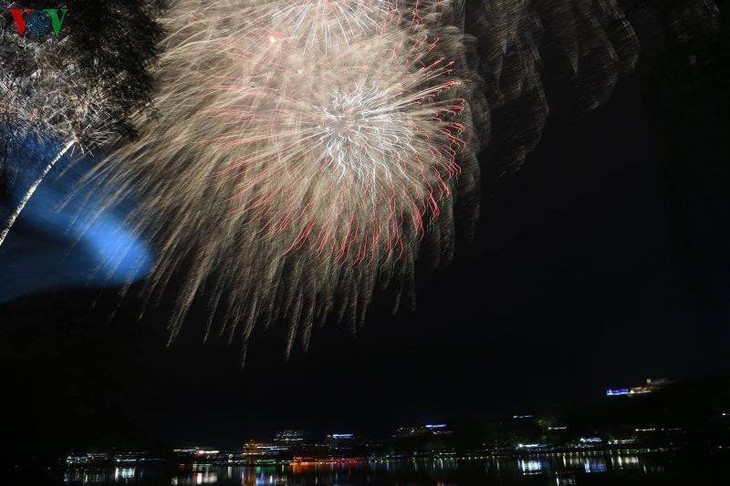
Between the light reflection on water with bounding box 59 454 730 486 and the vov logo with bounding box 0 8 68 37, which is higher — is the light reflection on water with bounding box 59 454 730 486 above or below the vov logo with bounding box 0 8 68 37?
below

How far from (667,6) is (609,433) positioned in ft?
337

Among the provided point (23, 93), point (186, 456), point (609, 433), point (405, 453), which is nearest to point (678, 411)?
point (609, 433)

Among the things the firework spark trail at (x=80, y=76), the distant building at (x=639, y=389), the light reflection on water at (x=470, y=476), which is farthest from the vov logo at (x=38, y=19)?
the distant building at (x=639, y=389)

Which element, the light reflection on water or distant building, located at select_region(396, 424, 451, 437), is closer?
the light reflection on water

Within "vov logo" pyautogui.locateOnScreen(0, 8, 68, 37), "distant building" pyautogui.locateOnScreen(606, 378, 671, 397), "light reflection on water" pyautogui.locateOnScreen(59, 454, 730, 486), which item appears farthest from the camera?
"distant building" pyautogui.locateOnScreen(606, 378, 671, 397)

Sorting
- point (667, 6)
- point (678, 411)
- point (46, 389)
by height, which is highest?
point (667, 6)

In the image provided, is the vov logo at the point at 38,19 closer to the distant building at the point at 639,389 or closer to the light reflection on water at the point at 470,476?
the light reflection on water at the point at 470,476

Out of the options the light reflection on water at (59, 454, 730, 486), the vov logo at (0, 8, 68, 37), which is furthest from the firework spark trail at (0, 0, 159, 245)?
the light reflection on water at (59, 454, 730, 486)

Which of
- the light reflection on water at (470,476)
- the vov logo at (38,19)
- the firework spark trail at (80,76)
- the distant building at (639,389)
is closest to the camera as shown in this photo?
the vov logo at (38,19)

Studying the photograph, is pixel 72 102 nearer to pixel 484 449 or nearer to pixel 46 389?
pixel 46 389

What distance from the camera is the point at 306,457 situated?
157m

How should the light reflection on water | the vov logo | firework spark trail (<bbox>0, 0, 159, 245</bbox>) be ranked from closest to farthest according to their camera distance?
the vov logo < firework spark trail (<bbox>0, 0, 159, 245</bbox>) < the light reflection on water

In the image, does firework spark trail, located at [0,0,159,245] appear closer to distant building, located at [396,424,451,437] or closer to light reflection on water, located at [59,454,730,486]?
light reflection on water, located at [59,454,730,486]

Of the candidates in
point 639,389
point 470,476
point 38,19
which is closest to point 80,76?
point 38,19
